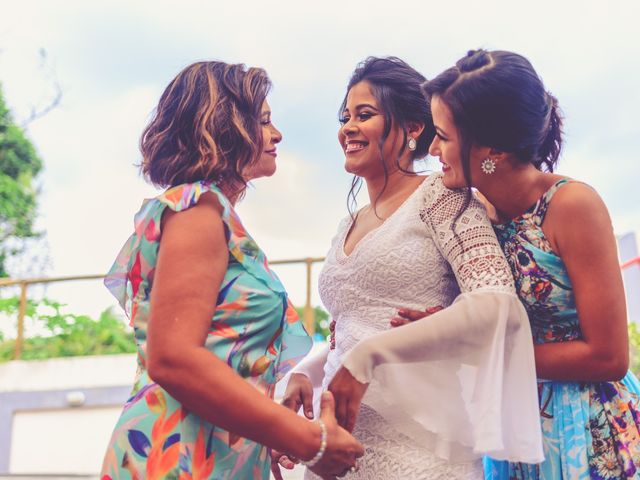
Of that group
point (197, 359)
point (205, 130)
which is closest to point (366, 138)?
point (205, 130)

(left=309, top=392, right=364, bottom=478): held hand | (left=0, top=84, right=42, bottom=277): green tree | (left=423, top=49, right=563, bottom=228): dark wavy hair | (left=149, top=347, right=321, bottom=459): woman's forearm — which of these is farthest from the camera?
(left=0, top=84, right=42, bottom=277): green tree

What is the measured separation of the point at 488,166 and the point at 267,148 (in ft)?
1.86

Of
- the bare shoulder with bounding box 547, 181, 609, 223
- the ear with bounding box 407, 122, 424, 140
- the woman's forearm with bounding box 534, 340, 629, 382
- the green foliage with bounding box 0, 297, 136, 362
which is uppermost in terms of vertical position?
the ear with bounding box 407, 122, 424, 140

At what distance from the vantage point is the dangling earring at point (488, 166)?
188 centimetres

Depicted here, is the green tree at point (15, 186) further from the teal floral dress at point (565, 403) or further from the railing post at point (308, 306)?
the teal floral dress at point (565, 403)

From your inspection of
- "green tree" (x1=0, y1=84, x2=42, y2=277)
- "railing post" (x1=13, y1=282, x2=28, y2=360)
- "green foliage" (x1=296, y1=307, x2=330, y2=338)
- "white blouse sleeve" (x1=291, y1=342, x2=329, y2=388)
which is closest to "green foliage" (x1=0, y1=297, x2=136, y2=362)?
"railing post" (x1=13, y1=282, x2=28, y2=360)

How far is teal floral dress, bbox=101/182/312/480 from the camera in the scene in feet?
4.82

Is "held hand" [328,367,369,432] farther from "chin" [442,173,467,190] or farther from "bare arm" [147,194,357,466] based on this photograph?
"chin" [442,173,467,190]

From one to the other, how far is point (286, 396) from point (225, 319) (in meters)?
0.55

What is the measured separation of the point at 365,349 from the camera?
164 cm

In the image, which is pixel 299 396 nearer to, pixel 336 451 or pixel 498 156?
pixel 336 451

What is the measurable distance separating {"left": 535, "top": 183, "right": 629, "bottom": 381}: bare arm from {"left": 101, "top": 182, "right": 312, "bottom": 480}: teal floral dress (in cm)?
66

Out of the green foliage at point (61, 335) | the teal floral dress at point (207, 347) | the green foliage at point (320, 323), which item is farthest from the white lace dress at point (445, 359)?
the green foliage at point (61, 335)

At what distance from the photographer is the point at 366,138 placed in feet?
7.21
